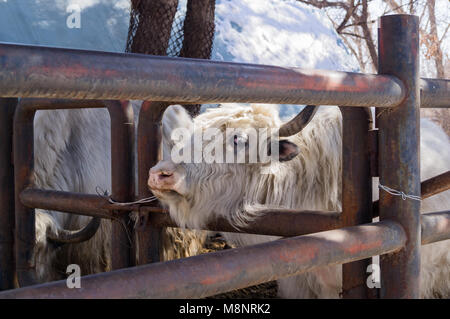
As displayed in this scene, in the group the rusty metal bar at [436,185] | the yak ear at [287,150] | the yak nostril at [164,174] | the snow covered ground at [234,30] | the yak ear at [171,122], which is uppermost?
the snow covered ground at [234,30]

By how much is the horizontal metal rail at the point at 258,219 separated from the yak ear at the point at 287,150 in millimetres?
424

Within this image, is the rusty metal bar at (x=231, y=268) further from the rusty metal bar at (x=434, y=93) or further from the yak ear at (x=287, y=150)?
the yak ear at (x=287, y=150)

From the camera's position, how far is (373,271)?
→ 1.62 m

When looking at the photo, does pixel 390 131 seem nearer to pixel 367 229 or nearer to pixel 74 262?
pixel 367 229

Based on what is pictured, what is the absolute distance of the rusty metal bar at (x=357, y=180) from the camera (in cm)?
161

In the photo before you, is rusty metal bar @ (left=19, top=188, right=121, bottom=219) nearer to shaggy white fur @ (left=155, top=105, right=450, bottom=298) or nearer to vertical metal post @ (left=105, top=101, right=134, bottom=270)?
vertical metal post @ (left=105, top=101, right=134, bottom=270)

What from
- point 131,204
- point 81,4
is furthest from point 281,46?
point 131,204

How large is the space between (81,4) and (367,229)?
5.71m

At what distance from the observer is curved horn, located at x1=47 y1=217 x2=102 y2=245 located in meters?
2.56

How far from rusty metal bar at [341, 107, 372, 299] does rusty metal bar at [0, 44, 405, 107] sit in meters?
0.17

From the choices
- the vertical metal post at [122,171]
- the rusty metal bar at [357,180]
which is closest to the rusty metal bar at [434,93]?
the rusty metal bar at [357,180]

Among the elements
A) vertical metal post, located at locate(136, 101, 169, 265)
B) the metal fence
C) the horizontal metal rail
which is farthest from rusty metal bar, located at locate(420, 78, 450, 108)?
vertical metal post, located at locate(136, 101, 169, 265)

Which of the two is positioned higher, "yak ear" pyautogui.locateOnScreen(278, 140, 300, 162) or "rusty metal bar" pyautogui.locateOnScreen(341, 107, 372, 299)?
"yak ear" pyautogui.locateOnScreen(278, 140, 300, 162)

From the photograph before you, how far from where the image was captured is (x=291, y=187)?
270cm
